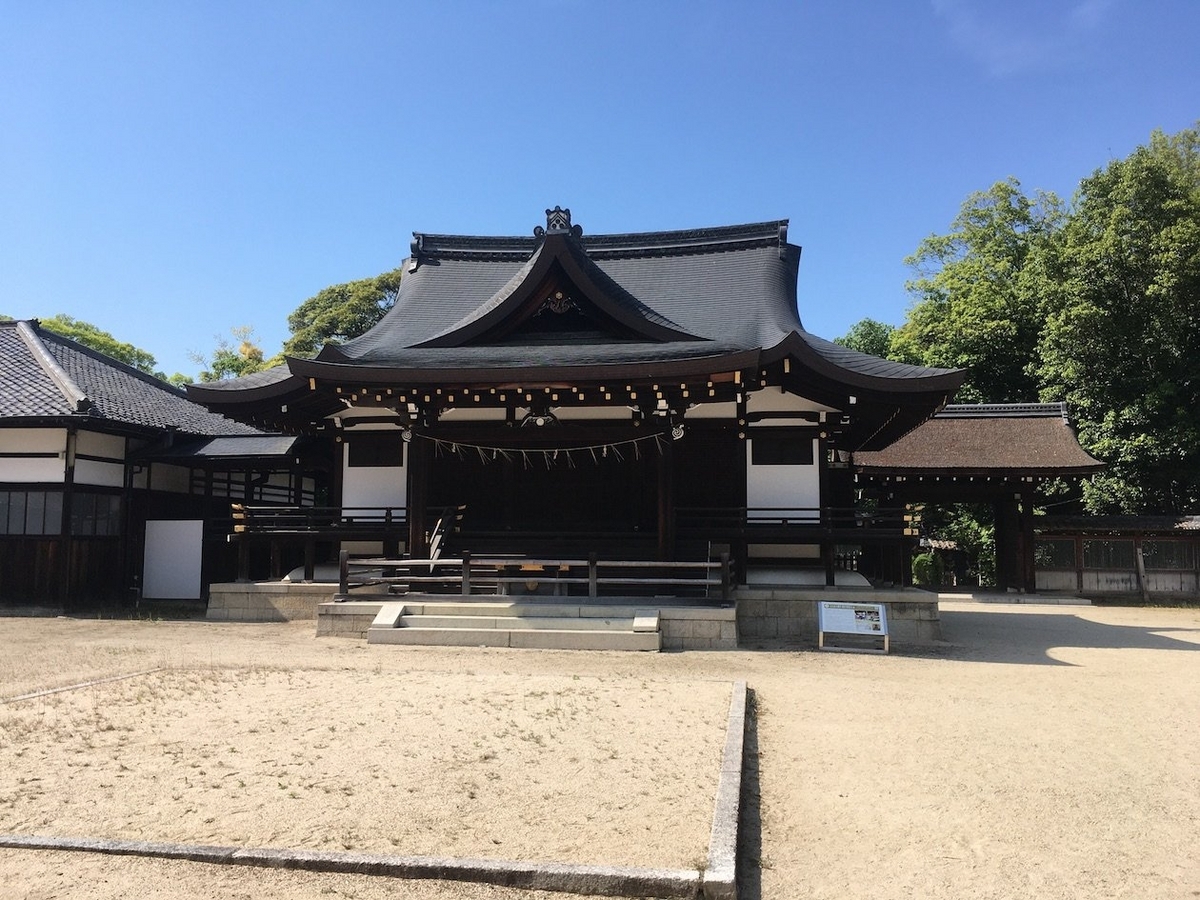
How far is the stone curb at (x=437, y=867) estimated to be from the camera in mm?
3451

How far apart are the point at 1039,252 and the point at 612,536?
969 inches

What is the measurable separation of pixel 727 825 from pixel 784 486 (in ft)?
33.2

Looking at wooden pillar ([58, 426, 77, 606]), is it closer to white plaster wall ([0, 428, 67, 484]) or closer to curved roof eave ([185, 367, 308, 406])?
white plaster wall ([0, 428, 67, 484])

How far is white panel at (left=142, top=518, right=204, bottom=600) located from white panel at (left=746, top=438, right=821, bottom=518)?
40.7 ft

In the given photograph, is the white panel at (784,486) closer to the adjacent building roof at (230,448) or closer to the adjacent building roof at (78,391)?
the adjacent building roof at (230,448)

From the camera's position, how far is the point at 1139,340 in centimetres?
2477

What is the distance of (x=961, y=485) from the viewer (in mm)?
21156

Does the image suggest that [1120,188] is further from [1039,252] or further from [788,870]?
[788,870]

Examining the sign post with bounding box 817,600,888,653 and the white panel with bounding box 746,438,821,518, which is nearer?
the sign post with bounding box 817,600,888,653

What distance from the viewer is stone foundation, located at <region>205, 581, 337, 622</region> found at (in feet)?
44.8

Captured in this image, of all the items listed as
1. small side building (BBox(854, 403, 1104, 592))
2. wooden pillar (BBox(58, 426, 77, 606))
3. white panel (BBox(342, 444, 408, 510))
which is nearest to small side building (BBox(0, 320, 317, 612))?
wooden pillar (BBox(58, 426, 77, 606))

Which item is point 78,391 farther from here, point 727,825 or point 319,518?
→ point 727,825

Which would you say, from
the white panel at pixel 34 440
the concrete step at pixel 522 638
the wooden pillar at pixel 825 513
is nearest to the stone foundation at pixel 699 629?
the concrete step at pixel 522 638

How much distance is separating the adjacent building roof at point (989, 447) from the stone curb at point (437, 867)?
57.5 ft
